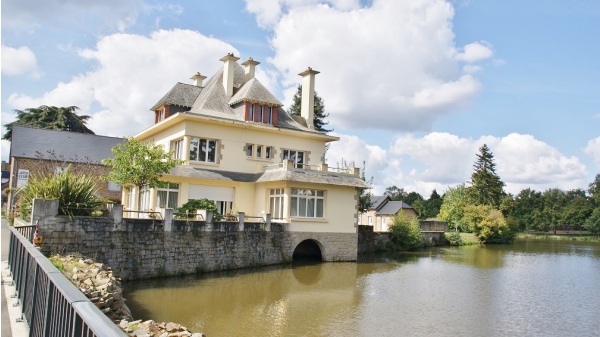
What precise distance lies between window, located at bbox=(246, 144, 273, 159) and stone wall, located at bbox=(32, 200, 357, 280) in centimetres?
491

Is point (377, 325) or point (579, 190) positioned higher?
point (579, 190)

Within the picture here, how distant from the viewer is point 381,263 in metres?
24.3

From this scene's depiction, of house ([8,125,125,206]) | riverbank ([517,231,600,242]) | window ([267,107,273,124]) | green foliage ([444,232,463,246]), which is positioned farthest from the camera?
riverbank ([517,231,600,242])

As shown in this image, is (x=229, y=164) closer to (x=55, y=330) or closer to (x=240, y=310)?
(x=240, y=310)

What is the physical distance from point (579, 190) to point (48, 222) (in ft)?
328

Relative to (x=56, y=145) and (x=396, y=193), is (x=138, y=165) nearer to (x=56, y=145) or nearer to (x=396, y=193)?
(x=56, y=145)

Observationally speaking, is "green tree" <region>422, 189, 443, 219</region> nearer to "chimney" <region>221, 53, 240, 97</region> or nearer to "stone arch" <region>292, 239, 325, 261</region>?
"stone arch" <region>292, 239, 325, 261</region>

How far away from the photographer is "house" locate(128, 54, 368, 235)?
2291 centimetres

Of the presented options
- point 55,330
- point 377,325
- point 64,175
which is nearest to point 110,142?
point 64,175

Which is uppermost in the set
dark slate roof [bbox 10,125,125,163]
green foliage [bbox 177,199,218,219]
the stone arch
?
dark slate roof [bbox 10,125,125,163]

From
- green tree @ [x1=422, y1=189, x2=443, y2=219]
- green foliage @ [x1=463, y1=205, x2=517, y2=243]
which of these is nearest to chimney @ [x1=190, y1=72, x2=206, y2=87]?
green foliage @ [x1=463, y1=205, x2=517, y2=243]

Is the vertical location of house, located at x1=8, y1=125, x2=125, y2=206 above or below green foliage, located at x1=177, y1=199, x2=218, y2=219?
above

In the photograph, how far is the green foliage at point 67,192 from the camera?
14.9 m

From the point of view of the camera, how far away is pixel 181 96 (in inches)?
1043
